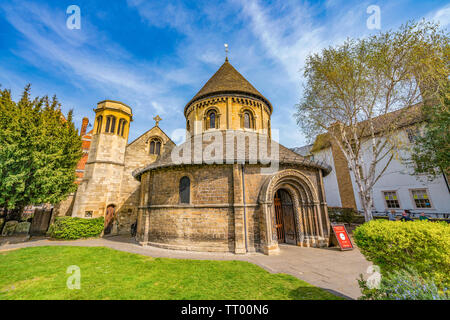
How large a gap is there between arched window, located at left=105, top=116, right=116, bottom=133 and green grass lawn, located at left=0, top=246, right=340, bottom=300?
11916mm

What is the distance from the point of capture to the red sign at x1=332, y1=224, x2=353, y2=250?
31.8 feet

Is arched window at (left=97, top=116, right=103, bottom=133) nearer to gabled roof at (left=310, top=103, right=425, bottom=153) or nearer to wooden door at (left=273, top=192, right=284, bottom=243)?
wooden door at (left=273, top=192, right=284, bottom=243)

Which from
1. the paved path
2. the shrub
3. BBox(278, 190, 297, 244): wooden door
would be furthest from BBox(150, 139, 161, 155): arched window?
the shrub

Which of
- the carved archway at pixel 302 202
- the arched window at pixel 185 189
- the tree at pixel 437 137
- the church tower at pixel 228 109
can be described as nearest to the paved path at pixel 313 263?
the carved archway at pixel 302 202

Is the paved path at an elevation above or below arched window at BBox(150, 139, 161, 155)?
below

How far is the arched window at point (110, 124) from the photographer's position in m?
17.7

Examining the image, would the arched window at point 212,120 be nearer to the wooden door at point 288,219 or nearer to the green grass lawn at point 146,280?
the wooden door at point 288,219

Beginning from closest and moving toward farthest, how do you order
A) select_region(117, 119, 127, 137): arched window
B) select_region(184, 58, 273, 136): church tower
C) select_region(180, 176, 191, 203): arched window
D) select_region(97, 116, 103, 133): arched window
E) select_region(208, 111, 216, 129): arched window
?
select_region(180, 176, 191, 203): arched window < select_region(184, 58, 273, 136): church tower < select_region(208, 111, 216, 129): arched window < select_region(97, 116, 103, 133): arched window < select_region(117, 119, 127, 137): arched window

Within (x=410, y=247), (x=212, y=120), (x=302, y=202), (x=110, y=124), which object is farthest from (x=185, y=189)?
(x=110, y=124)

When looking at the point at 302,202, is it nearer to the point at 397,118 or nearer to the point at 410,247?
the point at 410,247

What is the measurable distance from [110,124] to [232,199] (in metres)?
15.4

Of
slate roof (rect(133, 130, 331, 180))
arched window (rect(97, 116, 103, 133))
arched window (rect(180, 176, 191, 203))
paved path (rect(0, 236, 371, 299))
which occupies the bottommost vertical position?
paved path (rect(0, 236, 371, 299))

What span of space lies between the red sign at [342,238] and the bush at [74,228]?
1773cm
